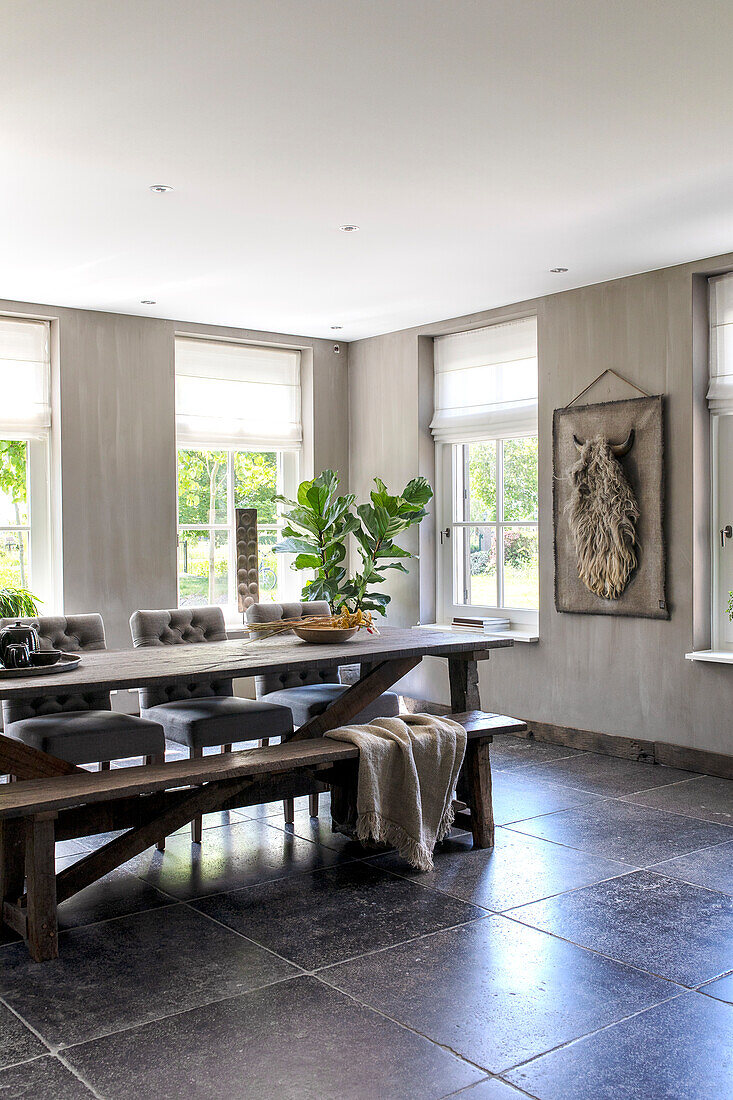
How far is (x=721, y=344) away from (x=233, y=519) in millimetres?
3370

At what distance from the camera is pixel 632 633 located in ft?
18.4

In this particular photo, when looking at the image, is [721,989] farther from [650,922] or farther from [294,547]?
[294,547]

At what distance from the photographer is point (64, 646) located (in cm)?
457

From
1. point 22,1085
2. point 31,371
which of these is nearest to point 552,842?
point 22,1085

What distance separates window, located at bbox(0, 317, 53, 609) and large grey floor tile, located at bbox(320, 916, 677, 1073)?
152 inches

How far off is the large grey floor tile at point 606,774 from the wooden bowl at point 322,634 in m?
1.49

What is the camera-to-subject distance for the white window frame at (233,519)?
22.4 feet

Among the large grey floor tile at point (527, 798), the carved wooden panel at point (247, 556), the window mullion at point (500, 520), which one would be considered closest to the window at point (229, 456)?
the carved wooden panel at point (247, 556)

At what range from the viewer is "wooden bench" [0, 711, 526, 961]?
3.08m

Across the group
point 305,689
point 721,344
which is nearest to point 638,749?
point 305,689

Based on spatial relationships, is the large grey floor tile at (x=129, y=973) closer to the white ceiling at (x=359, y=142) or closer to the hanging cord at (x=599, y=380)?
the white ceiling at (x=359, y=142)

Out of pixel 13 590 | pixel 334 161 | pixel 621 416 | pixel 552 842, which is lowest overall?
pixel 552 842

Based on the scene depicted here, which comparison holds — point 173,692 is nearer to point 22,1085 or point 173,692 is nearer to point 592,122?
point 22,1085

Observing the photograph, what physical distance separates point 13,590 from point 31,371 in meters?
1.32
